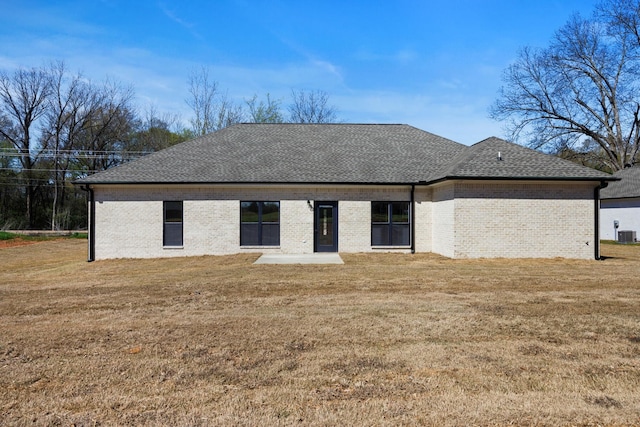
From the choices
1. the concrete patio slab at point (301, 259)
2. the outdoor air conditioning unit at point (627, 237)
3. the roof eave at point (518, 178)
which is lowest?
the concrete patio slab at point (301, 259)

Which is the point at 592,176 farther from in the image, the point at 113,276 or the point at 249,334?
the point at 113,276

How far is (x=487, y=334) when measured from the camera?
6.19 metres

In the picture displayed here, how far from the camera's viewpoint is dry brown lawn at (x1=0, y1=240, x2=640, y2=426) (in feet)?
12.7

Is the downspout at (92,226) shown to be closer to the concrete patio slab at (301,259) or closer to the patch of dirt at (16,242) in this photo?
the concrete patio slab at (301,259)

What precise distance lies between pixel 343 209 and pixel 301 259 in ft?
9.80

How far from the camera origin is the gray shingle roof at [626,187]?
27255 mm

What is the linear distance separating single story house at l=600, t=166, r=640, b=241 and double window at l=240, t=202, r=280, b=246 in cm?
2221

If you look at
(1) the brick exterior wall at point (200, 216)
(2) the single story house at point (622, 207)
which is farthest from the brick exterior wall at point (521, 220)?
(2) the single story house at point (622, 207)

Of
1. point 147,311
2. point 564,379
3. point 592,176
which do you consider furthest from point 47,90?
point 564,379

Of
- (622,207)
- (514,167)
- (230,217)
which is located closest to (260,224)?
(230,217)

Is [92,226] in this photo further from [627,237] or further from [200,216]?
[627,237]

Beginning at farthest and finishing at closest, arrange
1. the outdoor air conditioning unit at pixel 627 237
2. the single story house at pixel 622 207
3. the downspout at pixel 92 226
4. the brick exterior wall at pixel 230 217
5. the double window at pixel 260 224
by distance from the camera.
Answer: the single story house at pixel 622 207 < the outdoor air conditioning unit at pixel 627 237 < the double window at pixel 260 224 < the brick exterior wall at pixel 230 217 < the downspout at pixel 92 226

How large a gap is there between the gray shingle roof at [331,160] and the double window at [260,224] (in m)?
1.13

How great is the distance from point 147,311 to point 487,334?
5.76m
